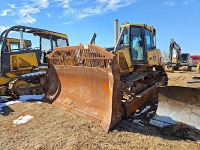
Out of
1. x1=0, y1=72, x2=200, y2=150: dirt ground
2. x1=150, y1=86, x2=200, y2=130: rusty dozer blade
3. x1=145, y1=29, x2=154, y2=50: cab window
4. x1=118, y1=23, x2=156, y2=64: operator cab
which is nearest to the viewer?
x1=0, y1=72, x2=200, y2=150: dirt ground

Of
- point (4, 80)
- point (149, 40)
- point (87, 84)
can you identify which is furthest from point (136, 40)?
point (4, 80)

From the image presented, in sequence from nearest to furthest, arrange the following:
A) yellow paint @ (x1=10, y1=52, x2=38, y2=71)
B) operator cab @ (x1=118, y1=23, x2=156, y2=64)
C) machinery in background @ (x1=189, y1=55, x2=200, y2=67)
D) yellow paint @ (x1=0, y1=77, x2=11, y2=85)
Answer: operator cab @ (x1=118, y1=23, x2=156, y2=64)
yellow paint @ (x1=0, y1=77, x2=11, y2=85)
yellow paint @ (x1=10, y1=52, x2=38, y2=71)
machinery in background @ (x1=189, y1=55, x2=200, y2=67)

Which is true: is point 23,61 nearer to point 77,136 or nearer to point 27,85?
point 27,85

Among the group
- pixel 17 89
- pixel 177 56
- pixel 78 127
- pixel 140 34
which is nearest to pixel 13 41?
pixel 17 89

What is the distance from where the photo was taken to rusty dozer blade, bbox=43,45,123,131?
466cm

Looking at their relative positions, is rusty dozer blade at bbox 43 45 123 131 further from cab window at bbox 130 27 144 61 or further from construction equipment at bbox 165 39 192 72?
construction equipment at bbox 165 39 192 72

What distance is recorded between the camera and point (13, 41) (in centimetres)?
1259

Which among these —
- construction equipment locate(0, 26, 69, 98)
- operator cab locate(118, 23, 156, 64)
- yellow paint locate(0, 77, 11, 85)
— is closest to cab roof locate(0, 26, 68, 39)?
construction equipment locate(0, 26, 69, 98)

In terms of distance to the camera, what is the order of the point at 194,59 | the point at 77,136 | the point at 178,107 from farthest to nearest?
the point at 194,59 < the point at 178,107 < the point at 77,136

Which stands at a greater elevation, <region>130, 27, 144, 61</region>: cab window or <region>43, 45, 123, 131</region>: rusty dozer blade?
<region>130, 27, 144, 61</region>: cab window

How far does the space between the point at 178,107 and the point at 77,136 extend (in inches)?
92.5

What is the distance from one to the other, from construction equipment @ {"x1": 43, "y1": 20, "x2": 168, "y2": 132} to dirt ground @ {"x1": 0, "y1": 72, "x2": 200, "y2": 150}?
0.27 m

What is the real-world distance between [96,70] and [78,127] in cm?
129

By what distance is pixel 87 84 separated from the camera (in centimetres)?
545
